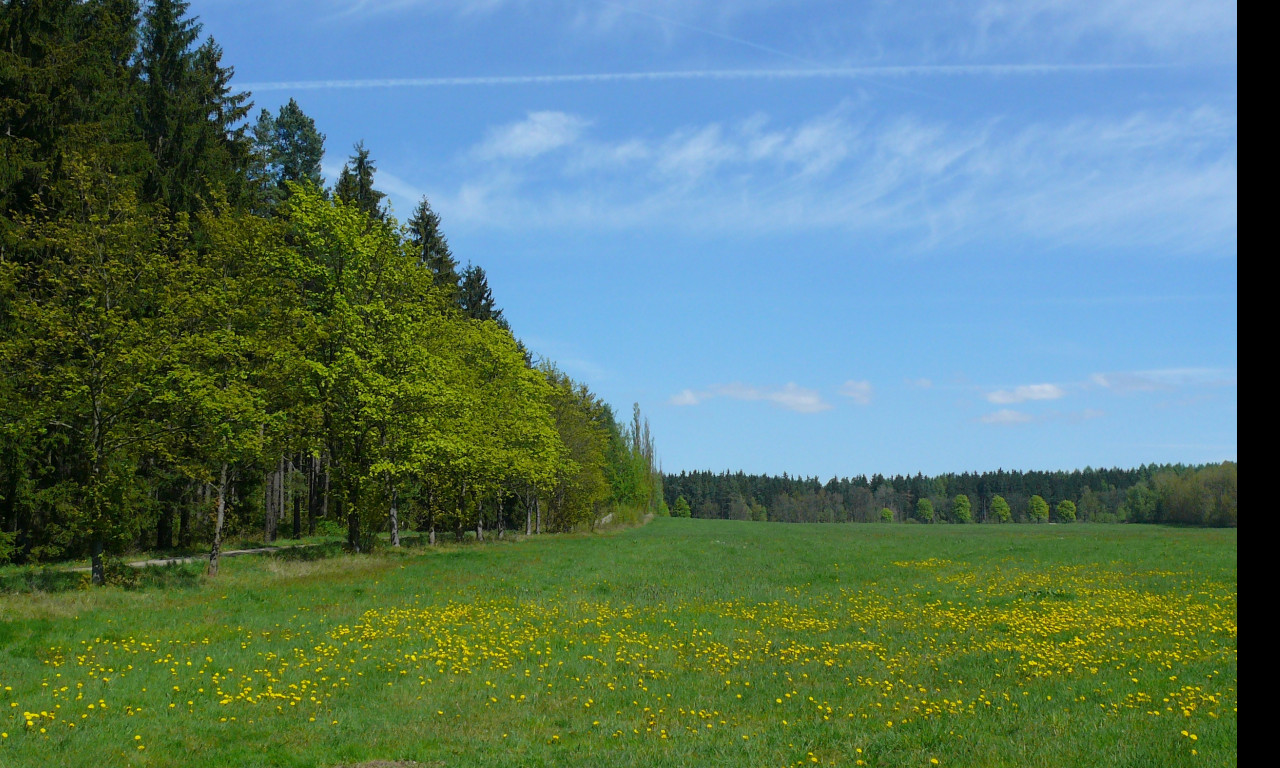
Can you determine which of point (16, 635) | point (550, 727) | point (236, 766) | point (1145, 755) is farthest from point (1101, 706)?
point (16, 635)

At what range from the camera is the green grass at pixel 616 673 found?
11.3 meters

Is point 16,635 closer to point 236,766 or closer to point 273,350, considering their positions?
point 236,766

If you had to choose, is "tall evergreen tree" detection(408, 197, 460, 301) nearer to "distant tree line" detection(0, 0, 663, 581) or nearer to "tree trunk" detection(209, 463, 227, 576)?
"distant tree line" detection(0, 0, 663, 581)

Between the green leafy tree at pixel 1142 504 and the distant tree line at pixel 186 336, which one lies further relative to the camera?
the green leafy tree at pixel 1142 504

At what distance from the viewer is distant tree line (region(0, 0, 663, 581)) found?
2622 centimetres

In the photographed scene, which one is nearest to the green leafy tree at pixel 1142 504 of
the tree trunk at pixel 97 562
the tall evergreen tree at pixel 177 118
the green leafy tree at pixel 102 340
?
the tall evergreen tree at pixel 177 118

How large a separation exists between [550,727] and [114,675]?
330 inches

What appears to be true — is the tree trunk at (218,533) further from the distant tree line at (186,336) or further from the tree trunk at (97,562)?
the tree trunk at (97,562)

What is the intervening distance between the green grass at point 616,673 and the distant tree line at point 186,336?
586 cm

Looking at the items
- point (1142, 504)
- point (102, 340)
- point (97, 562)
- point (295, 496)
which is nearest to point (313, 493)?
point (295, 496)

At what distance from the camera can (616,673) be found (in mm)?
16062

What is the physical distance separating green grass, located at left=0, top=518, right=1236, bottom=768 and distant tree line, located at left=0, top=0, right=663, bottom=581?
19.2 ft

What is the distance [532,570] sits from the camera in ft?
108

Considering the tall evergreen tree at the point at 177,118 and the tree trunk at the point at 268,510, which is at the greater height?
the tall evergreen tree at the point at 177,118
